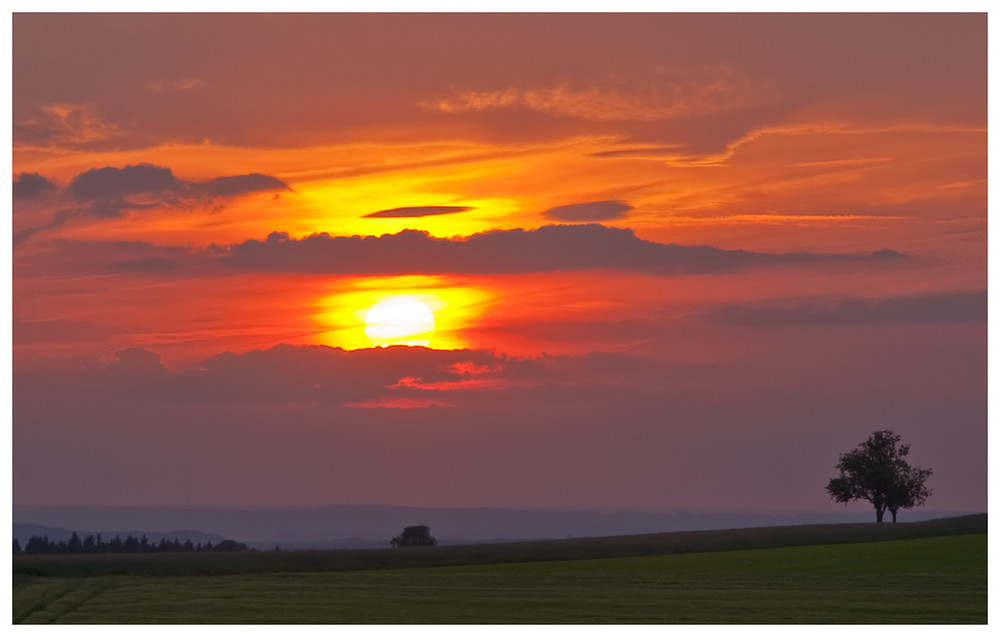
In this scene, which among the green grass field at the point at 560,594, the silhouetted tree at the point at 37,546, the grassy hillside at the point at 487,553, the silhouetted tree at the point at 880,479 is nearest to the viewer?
the green grass field at the point at 560,594

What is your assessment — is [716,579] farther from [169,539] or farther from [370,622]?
[169,539]

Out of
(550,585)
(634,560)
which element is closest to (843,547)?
(634,560)

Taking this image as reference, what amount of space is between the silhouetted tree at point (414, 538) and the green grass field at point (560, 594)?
52165mm

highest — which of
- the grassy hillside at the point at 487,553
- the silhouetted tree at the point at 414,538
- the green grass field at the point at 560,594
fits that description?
the silhouetted tree at the point at 414,538

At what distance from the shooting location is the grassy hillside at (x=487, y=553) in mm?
61375

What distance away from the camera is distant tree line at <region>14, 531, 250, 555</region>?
65.4 m

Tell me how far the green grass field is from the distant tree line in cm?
680

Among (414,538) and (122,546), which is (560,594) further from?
(414,538)

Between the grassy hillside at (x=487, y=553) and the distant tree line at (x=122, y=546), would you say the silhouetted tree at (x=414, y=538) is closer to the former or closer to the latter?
the grassy hillside at (x=487, y=553)

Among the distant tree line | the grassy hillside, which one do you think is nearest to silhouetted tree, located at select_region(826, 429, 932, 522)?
the grassy hillside

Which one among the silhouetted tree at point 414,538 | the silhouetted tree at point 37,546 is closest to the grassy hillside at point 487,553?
the silhouetted tree at point 37,546

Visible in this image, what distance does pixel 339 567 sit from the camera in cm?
6581
